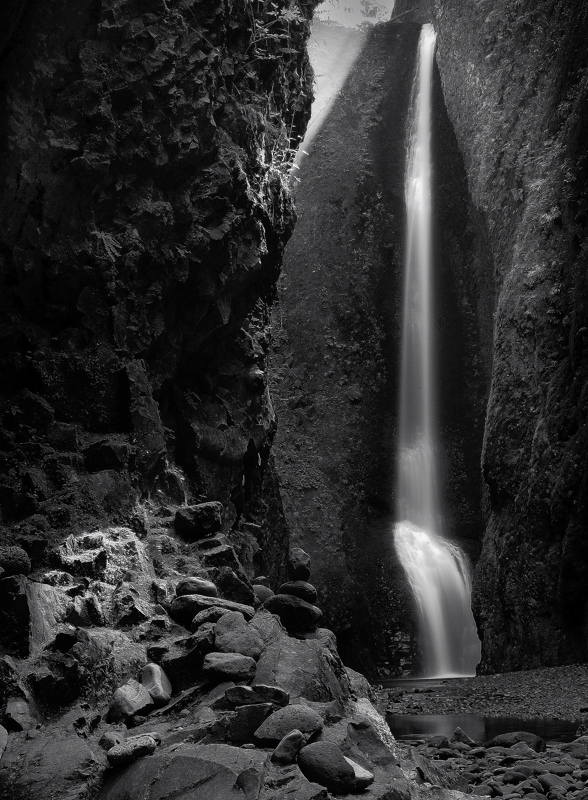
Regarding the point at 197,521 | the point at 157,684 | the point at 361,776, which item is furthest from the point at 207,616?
the point at 197,521

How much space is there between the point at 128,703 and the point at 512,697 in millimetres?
8333

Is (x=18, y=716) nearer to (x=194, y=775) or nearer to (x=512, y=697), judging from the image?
(x=194, y=775)

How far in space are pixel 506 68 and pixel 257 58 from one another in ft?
35.3

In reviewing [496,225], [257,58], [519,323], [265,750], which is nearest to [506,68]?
[496,225]

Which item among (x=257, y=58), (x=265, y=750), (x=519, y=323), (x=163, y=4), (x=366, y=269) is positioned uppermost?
(x=366, y=269)

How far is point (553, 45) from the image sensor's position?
16.7m

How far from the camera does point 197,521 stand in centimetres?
786

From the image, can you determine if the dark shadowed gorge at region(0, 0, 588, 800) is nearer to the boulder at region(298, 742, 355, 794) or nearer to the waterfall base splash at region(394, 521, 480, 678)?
the boulder at region(298, 742, 355, 794)

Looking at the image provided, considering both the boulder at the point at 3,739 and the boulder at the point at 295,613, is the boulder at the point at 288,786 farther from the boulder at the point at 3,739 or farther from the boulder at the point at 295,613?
the boulder at the point at 295,613

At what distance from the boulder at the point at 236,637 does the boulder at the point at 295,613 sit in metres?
0.68

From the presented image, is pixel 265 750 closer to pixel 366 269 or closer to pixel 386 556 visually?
pixel 386 556

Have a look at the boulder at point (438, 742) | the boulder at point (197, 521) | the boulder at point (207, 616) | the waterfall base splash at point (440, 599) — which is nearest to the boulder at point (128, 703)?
the boulder at point (207, 616)

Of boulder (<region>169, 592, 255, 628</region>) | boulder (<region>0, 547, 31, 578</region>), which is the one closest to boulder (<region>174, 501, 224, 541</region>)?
boulder (<region>169, 592, 255, 628</region>)

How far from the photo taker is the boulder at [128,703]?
14.4 ft
